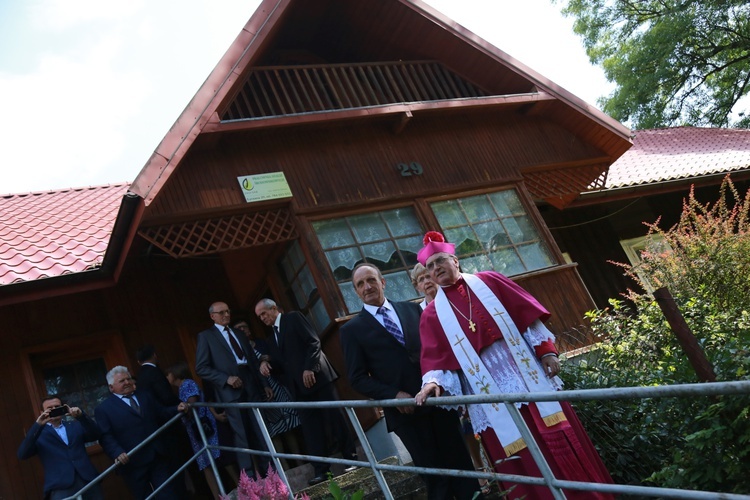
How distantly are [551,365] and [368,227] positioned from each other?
14.0 ft

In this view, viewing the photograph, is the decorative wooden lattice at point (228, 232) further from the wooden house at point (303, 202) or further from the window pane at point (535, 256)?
the window pane at point (535, 256)

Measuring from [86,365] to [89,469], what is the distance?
2.47 metres

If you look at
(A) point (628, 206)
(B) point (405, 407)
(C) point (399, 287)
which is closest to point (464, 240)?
(C) point (399, 287)

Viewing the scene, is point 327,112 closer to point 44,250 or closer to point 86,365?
point 44,250

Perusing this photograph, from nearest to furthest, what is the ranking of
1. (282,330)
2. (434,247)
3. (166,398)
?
(434,247), (282,330), (166,398)

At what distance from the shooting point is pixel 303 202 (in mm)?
7871

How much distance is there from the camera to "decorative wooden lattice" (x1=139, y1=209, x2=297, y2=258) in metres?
7.28

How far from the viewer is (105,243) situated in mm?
8273

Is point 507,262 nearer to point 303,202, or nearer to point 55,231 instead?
point 303,202

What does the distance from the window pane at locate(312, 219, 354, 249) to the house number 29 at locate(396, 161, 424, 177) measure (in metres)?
1.09

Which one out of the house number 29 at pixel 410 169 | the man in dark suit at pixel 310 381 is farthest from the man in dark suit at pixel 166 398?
the house number 29 at pixel 410 169

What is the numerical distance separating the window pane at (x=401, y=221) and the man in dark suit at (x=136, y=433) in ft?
10.3

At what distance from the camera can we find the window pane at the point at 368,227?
26.5 ft

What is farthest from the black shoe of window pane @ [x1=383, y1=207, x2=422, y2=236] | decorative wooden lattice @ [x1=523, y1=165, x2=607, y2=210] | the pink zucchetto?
decorative wooden lattice @ [x1=523, y1=165, x2=607, y2=210]
